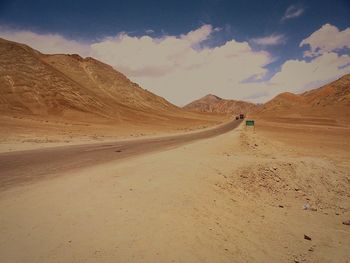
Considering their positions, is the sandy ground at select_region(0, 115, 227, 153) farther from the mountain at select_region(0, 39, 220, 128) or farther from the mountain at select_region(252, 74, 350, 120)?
the mountain at select_region(252, 74, 350, 120)

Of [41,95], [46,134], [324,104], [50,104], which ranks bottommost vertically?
[46,134]

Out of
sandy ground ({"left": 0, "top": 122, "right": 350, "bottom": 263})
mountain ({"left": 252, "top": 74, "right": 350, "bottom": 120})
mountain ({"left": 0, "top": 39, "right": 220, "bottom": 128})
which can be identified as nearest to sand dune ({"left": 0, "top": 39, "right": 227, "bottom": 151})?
mountain ({"left": 0, "top": 39, "right": 220, "bottom": 128})

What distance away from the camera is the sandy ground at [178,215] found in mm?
4910

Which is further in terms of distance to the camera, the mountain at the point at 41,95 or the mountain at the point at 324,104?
the mountain at the point at 324,104

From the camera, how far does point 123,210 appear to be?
6.36 metres

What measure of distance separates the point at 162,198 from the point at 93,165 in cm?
533

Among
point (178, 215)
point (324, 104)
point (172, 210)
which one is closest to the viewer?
point (178, 215)

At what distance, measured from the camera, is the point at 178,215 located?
6395 mm

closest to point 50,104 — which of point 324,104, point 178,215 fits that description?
point 178,215

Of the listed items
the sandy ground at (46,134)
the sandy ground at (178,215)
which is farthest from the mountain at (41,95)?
the sandy ground at (178,215)

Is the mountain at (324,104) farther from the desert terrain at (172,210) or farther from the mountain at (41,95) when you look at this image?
the desert terrain at (172,210)

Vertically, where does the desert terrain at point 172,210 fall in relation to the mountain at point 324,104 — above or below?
below

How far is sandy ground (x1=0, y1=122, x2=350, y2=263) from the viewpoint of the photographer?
491 cm

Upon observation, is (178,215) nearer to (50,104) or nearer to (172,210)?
(172,210)
